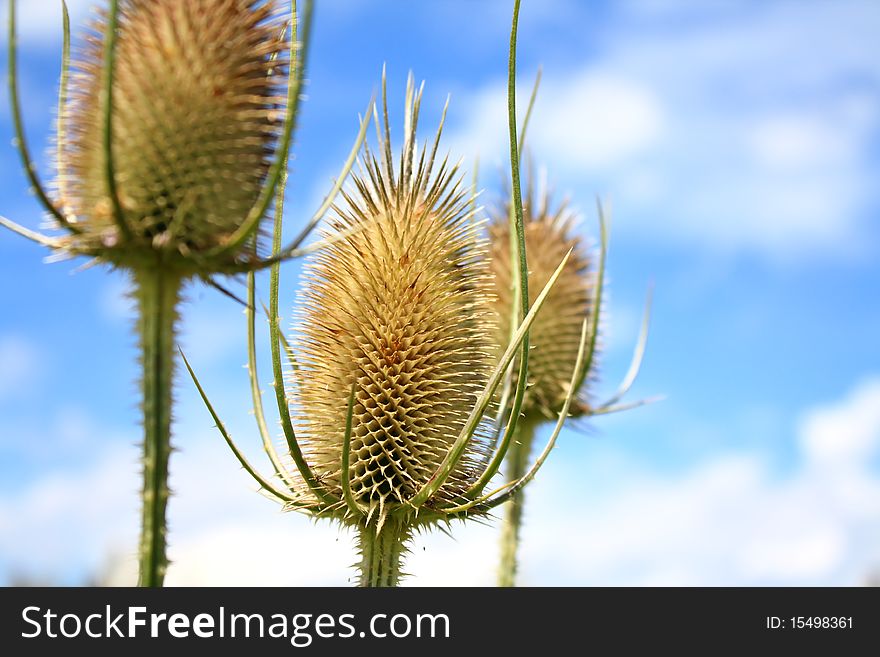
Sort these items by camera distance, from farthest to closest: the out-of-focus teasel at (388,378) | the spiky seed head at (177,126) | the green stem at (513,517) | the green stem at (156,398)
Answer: the green stem at (513,517), the out-of-focus teasel at (388,378), the spiky seed head at (177,126), the green stem at (156,398)

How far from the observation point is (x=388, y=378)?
3824mm

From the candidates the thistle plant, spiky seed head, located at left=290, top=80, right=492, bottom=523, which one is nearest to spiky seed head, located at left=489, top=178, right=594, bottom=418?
the thistle plant

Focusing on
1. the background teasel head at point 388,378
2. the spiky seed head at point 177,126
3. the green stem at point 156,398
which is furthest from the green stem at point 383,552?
the spiky seed head at point 177,126

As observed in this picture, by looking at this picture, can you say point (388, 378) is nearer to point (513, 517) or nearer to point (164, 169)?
point (164, 169)

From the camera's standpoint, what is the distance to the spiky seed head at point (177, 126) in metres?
2.81

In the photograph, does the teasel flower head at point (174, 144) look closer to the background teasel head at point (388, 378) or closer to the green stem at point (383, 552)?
the background teasel head at point (388, 378)

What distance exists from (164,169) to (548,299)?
12.4ft

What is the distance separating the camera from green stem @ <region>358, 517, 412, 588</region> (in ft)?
12.8

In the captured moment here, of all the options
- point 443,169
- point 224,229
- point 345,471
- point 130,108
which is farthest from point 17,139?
point 443,169

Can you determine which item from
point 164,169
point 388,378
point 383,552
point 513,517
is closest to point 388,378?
point 388,378

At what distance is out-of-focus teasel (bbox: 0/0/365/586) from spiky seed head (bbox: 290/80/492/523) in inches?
38.3

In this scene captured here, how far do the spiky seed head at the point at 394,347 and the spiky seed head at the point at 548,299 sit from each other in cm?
172

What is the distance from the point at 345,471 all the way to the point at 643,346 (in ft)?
11.1

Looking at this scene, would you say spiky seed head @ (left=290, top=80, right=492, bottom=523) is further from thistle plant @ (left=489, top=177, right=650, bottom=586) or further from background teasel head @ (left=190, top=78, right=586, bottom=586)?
thistle plant @ (left=489, top=177, right=650, bottom=586)
